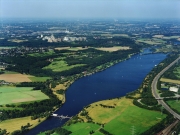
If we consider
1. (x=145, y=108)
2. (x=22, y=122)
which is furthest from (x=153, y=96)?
(x=22, y=122)

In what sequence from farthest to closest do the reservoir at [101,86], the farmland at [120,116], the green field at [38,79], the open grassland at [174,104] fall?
1. the green field at [38,79]
2. the open grassland at [174,104]
3. the reservoir at [101,86]
4. the farmland at [120,116]

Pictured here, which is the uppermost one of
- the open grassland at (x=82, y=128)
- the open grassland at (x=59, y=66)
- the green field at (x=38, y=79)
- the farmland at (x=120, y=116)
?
the open grassland at (x=59, y=66)

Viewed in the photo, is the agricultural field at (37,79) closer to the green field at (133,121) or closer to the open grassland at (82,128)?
the green field at (133,121)

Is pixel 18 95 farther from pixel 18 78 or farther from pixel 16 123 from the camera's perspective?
pixel 18 78

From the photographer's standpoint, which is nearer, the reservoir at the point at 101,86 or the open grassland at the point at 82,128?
the open grassland at the point at 82,128

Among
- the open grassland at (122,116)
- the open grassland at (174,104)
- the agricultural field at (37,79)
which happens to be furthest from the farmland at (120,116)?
the agricultural field at (37,79)

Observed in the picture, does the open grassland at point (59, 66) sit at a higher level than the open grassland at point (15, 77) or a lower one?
higher
